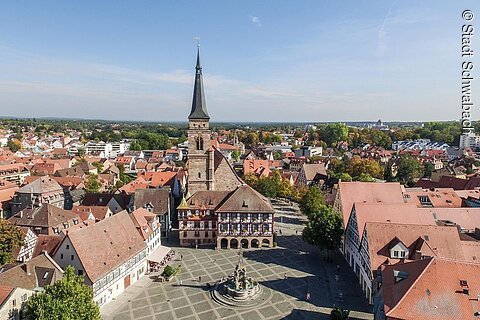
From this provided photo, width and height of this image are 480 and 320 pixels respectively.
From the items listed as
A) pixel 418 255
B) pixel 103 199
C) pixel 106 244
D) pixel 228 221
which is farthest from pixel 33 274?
pixel 418 255

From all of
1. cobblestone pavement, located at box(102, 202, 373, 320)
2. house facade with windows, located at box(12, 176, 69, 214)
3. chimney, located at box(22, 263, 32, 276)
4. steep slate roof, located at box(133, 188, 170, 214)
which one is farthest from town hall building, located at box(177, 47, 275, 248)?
house facade with windows, located at box(12, 176, 69, 214)

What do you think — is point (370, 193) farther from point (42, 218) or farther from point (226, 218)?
point (42, 218)

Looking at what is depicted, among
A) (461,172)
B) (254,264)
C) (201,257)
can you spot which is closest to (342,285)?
(254,264)

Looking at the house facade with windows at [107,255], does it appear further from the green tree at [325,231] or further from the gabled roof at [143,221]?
the green tree at [325,231]

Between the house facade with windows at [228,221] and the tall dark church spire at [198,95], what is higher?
the tall dark church spire at [198,95]

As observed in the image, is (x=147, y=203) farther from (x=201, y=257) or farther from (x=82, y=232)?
(x=82, y=232)

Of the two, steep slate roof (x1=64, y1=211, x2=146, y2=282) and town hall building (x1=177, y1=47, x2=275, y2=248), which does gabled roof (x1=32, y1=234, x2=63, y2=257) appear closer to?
steep slate roof (x1=64, y1=211, x2=146, y2=282)

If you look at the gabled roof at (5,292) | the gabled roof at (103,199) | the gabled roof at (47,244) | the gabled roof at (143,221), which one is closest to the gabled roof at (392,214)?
the gabled roof at (143,221)
